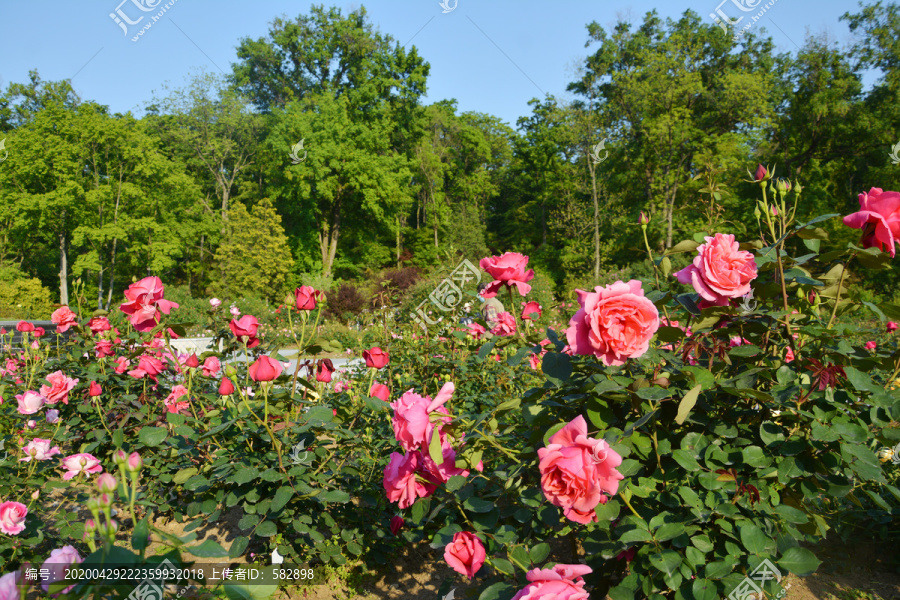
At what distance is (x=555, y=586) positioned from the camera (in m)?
1.04

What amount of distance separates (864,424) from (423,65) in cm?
3029

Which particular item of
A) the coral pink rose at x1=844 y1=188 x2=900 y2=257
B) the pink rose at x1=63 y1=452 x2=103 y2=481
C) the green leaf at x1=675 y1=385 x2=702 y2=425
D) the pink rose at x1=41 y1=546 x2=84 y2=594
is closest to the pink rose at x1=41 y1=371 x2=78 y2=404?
the pink rose at x1=63 y1=452 x2=103 y2=481

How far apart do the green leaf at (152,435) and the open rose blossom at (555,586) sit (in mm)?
1529

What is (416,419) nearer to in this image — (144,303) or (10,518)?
(144,303)

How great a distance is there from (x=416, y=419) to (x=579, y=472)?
16.6 inches

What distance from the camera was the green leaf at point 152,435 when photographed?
1991 mm

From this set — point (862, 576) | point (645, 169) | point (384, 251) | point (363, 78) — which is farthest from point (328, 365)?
point (363, 78)

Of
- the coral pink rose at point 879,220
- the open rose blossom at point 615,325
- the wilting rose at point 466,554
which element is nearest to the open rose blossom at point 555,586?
the wilting rose at point 466,554

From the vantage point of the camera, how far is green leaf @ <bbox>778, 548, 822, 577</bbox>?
1.23 meters

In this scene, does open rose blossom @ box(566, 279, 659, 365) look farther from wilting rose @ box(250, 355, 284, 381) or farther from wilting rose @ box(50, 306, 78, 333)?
wilting rose @ box(50, 306, 78, 333)

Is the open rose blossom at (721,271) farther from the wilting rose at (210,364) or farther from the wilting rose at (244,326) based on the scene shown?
the wilting rose at (210,364)

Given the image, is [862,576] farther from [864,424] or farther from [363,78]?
[363,78]

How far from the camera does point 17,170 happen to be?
20094 mm

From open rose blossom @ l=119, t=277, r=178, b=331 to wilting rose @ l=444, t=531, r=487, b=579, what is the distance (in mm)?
1396
